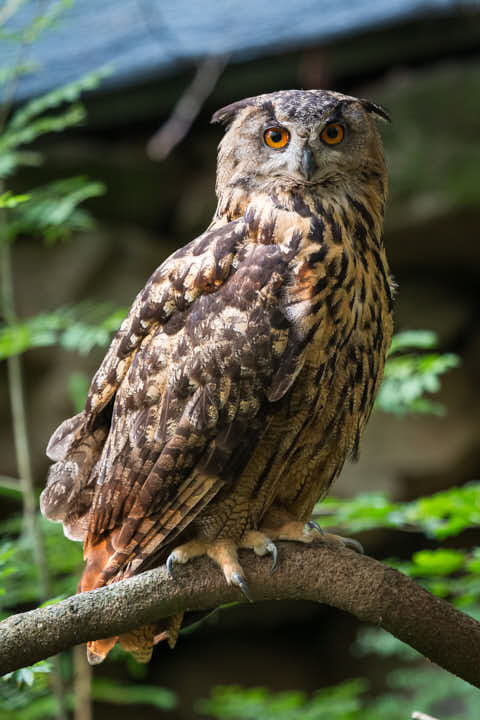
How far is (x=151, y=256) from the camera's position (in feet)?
16.1

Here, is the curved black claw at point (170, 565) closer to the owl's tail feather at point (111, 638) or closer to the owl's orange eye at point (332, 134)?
the owl's tail feather at point (111, 638)

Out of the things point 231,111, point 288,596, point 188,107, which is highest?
point 188,107

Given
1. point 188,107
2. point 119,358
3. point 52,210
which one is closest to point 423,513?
point 119,358

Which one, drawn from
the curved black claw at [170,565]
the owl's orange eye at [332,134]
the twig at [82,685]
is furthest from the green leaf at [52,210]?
the twig at [82,685]

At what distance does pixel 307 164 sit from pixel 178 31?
310 cm

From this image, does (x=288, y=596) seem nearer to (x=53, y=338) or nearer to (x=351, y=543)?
(x=351, y=543)

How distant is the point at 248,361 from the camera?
160 centimetres

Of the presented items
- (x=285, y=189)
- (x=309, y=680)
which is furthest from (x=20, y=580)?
(x=309, y=680)

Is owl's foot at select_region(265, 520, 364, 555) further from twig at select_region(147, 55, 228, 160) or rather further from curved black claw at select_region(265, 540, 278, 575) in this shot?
twig at select_region(147, 55, 228, 160)

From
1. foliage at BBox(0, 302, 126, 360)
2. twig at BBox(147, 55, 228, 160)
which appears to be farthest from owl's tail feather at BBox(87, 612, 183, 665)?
twig at BBox(147, 55, 228, 160)

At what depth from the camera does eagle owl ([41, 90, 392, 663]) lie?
1607 millimetres

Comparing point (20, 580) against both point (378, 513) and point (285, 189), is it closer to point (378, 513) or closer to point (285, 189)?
point (378, 513)

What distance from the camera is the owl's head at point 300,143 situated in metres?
1.72

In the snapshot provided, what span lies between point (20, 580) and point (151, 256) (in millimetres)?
2510
